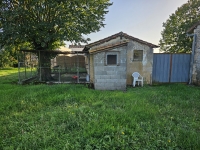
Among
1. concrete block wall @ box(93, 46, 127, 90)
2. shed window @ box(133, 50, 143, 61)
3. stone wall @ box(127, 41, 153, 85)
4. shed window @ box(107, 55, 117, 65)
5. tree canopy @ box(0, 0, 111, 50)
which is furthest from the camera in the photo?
shed window @ box(133, 50, 143, 61)

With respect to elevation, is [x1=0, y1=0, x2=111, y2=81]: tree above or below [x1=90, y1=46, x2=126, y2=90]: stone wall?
above

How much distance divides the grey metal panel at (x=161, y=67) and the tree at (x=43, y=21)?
4756mm

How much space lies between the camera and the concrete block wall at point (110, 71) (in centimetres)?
717

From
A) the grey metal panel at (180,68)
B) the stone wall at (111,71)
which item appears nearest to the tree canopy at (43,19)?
the stone wall at (111,71)

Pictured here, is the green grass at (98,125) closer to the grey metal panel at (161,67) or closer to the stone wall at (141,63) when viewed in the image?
the stone wall at (141,63)

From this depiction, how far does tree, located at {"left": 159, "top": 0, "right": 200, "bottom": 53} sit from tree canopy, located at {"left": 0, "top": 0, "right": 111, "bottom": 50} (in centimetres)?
1148

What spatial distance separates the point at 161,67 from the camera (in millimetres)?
8508

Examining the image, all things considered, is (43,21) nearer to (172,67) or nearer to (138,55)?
(138,55)

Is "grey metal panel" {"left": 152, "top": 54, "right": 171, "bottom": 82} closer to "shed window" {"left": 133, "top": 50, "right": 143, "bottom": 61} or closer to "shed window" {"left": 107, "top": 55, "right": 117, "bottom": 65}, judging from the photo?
"shed window" {"left": 133, "top": 50, "right": 143, "bottom": 61}

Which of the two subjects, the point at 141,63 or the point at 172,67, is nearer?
the point at 141,63

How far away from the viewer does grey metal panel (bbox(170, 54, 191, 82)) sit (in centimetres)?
840

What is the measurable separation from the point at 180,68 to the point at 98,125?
7475mm

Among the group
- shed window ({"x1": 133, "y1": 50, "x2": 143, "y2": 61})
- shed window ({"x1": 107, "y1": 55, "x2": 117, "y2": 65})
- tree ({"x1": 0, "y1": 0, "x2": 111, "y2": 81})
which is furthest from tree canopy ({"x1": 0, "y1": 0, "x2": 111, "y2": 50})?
shed window ({"x1": 133, "y1": 50, "x2": 143, "y2": 61})

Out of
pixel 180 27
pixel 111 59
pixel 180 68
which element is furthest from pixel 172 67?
pixel 180 27
